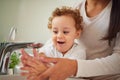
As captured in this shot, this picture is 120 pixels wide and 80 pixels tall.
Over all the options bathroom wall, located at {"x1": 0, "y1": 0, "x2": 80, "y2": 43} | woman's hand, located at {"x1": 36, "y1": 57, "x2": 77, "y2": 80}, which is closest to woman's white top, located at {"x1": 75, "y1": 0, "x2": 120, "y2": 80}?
woman's hand, located at {"x1": 36, "y1": 57, "x2": 77, "y2": 80}

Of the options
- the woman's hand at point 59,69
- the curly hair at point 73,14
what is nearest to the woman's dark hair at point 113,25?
the curly hair at point 73,14

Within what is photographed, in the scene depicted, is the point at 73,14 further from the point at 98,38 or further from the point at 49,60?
the point at 49,60

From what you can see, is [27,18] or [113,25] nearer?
[113,25]

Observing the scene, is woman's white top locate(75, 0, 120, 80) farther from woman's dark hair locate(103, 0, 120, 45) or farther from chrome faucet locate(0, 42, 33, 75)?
chrome faucet locate(0, 42, 33, 75)

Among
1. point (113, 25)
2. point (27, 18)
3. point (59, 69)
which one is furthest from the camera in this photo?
point (27, 18)

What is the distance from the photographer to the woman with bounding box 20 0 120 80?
25.9 inches

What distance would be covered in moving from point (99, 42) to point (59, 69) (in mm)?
258

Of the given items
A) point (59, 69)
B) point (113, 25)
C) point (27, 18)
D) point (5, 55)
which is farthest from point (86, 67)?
point (27, 18)

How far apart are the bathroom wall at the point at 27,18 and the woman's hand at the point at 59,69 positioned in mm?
1216

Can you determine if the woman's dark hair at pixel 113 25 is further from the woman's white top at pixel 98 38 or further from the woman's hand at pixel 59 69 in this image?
the woman's hand at pixel 59 69

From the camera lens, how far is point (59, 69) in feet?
1.96

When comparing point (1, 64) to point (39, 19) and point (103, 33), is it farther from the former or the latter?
point (39, 19)

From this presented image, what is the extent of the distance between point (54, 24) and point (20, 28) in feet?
3.99

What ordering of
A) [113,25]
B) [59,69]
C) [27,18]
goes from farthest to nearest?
1. [27,18]
2. [113,25]
3. [59,69]
